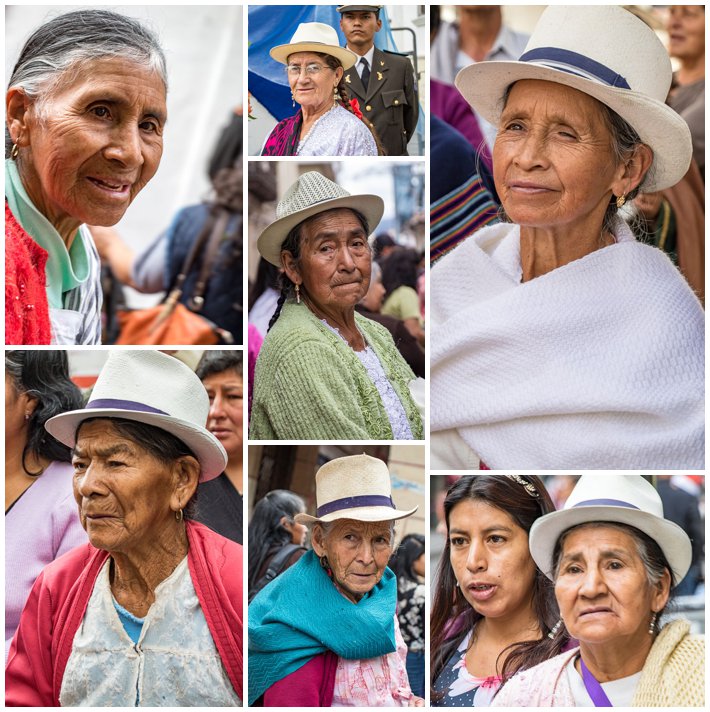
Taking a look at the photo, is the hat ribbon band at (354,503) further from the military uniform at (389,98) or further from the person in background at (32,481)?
the military uniform at (389,98)

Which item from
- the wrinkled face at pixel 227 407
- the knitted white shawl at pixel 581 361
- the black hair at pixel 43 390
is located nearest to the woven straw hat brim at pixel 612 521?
the knitted white shawl at pixel 581 361

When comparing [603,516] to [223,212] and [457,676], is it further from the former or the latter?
[223,212]

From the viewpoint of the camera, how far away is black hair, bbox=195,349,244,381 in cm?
382

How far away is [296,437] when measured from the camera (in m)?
3.74

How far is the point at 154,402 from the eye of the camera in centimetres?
368

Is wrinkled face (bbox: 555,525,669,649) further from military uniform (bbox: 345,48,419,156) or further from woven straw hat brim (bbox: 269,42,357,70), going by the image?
woven straw hat brim (bbox: 269,42,357,70)

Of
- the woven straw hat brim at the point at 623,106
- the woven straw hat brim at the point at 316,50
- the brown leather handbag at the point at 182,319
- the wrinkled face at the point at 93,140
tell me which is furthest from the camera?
the brown leather handbag at the point at 182,319

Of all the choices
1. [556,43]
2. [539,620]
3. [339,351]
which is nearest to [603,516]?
[539,620]

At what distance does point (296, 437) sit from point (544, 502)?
0.94 m

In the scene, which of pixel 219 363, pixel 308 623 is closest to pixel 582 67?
pixel 219 363

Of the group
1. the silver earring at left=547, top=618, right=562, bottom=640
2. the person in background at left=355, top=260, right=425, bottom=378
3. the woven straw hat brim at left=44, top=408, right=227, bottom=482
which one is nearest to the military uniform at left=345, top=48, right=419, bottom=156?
the person in background at left=355, top=260, right=425, bottom=378

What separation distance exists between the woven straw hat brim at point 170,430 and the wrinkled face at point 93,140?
696mm

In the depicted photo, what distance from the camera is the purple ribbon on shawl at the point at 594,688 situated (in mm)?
3715

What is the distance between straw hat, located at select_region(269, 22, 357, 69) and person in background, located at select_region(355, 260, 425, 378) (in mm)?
771
